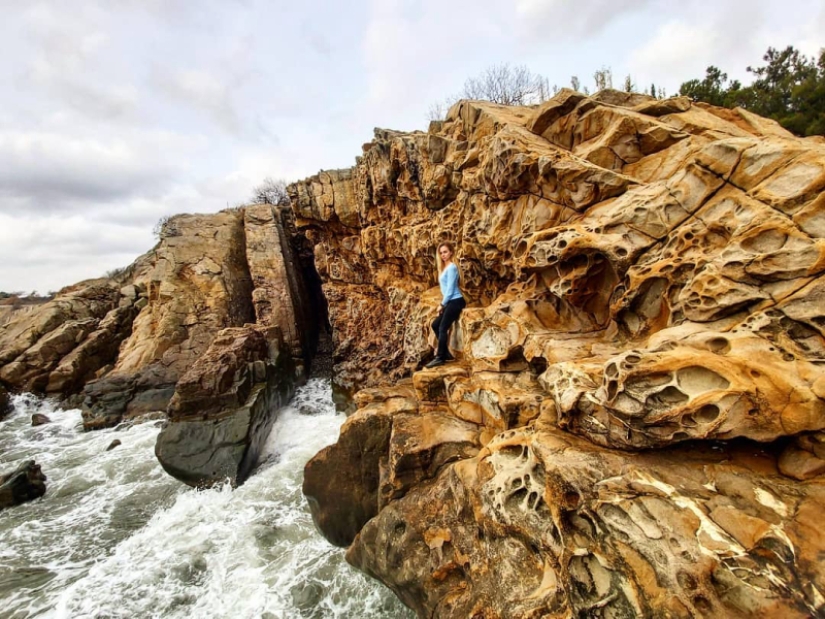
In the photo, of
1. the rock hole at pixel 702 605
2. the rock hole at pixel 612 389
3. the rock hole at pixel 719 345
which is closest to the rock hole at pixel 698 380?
the rock hole at pixel 719 345

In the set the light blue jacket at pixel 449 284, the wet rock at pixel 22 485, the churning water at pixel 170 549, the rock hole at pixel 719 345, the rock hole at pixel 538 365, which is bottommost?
the churning water at pixel 170 549

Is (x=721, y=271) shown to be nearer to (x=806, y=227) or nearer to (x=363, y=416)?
(x=806, y=227)

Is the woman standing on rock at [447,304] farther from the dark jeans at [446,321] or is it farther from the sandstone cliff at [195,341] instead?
the sandstone cliff at [195,341]

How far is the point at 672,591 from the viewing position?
8.02 ft

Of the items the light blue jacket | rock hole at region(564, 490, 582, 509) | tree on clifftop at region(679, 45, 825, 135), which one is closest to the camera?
rock hole at region(564, 490, 582, 509)

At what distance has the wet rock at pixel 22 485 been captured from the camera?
26.8 feet

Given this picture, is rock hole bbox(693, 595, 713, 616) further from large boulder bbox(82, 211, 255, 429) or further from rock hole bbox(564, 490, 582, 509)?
large boulder bbox(82, 211, 255, 429)

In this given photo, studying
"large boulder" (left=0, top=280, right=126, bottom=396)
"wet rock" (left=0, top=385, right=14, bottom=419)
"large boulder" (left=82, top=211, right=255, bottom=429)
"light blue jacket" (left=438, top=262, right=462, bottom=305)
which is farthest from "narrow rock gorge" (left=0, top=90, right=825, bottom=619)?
"wet rock" (left=0, top=385, right=14, bottom=419)

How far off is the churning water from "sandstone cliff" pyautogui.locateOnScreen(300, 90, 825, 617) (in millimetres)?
741

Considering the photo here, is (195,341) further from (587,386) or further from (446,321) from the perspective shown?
(587,386)

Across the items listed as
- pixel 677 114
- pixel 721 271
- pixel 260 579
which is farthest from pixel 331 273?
pixel 721 271

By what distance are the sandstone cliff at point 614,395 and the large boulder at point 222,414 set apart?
3.25m

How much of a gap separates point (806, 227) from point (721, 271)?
2.32 feet

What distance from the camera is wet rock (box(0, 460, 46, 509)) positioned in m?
8.16
